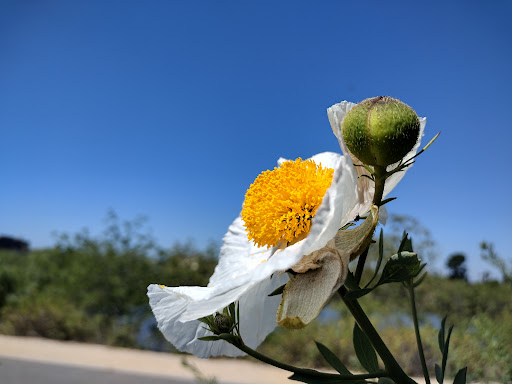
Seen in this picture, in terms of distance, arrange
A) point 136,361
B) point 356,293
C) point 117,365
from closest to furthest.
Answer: point 356,293, point 117,365, point 136,361

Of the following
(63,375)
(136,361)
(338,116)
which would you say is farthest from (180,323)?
(136,361)

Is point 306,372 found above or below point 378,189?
below

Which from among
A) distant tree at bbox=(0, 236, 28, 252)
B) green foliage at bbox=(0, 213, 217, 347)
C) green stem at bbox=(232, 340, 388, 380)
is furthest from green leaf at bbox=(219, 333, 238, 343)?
distant tree at bbox=(0, 236, 28, 252)

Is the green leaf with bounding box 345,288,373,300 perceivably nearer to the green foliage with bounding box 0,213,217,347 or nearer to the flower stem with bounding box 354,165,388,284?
the flower stem with bounding box 354,165,388,284

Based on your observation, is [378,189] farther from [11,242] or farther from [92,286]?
[11,242]

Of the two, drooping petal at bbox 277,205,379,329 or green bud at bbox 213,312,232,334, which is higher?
drooping petal at bbox 277,205,379,329
